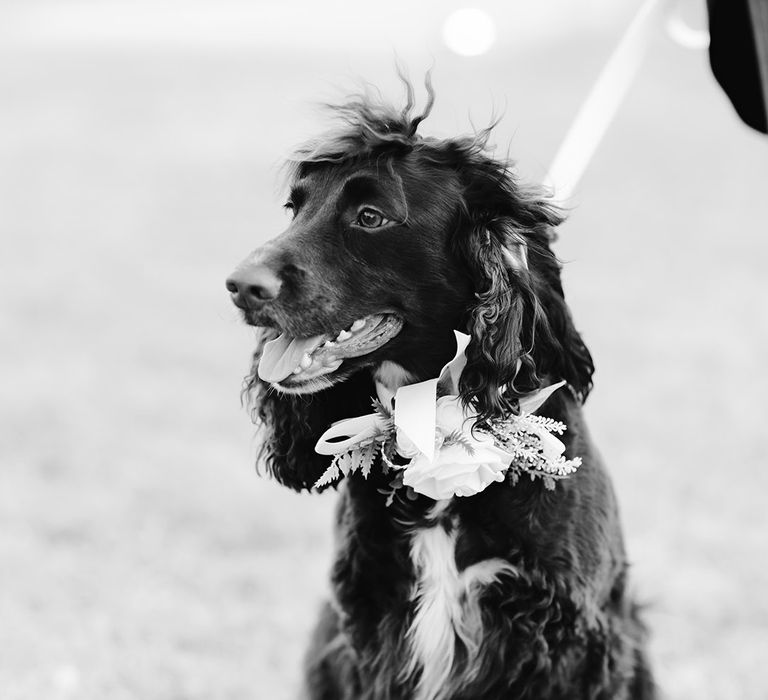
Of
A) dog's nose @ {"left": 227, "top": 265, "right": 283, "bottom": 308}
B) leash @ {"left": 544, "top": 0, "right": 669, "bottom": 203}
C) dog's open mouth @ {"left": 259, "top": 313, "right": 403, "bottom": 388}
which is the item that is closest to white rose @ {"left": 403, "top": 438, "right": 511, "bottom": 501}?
dog's open mouth @ {"left": 259, "top": 313, "right": 403, "bottom": 388}

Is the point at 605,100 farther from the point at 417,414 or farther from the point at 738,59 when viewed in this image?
the point at 417,414

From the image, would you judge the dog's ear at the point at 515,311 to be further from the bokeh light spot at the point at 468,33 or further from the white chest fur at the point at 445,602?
the bokeh light spot at the point at 468,33

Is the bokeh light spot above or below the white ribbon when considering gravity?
above

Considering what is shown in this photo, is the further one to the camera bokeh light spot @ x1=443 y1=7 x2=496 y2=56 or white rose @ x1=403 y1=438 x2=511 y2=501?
bokeh light spot @ x1=443 y1=7 x2=496 y2=56

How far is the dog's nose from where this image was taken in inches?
101

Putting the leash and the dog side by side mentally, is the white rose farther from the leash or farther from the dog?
the leash

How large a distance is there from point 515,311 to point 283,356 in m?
0.64

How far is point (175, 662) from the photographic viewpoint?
13.4 ft

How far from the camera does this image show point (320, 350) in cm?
272

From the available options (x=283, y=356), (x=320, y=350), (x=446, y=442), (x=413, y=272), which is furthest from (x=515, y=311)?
(x=283, y=356)

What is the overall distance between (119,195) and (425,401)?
10142 mm

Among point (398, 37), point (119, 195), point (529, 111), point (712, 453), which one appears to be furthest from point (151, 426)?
point (398, 37)

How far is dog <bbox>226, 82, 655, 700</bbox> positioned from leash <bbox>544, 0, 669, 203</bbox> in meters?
0.26

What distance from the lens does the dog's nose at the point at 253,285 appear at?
2566 millimetres
